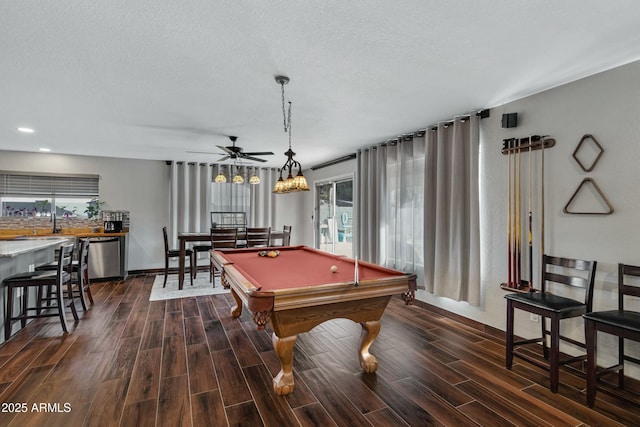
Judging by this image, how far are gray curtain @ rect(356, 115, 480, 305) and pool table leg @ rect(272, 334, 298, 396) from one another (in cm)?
228

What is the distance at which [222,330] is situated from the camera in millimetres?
3332

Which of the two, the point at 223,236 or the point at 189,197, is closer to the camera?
the point at 223,236

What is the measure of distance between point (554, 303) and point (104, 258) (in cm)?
668

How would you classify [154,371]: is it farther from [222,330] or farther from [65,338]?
[65,338]

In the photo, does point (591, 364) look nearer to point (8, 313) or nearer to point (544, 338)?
point (544, 338)

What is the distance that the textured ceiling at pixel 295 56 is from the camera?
176 cm

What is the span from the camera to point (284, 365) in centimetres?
218

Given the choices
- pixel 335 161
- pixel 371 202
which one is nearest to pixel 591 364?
pixel 371 202

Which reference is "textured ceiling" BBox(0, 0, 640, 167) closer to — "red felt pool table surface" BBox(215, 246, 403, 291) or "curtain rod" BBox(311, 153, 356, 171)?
"red felt pool table surface" BBox(215, 246, 403, 291)

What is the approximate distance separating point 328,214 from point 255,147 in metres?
2.37

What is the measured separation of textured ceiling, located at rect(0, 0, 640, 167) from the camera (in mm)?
1763

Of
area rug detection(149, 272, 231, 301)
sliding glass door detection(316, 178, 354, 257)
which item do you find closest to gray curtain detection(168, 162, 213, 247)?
area rug detection(149, 272, 231, 301)

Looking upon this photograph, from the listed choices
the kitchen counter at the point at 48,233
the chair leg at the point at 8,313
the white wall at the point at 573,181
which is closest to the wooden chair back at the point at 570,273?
the white wall at the point at 573,181

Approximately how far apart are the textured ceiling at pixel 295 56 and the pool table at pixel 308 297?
1.66m
